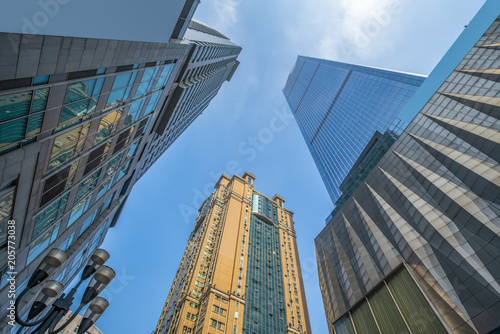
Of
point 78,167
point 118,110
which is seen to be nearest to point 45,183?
point 78,167

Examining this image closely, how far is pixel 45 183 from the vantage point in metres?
13.1

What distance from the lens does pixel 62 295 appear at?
7074 mm

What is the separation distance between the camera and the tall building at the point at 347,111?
216ft

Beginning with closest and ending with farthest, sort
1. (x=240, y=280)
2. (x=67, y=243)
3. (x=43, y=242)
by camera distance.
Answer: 1. (x=43, y=242)
2. (x=67, y=243)
3. (x=240, y=280)

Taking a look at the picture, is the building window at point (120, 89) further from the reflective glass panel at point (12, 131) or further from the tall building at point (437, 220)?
the tall building at point (437, 220)

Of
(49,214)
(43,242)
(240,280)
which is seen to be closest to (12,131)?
(49,214)

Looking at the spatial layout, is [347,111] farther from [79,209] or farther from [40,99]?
[40,99]

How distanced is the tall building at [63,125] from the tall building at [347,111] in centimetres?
3416

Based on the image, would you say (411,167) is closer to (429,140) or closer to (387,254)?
(429,140)

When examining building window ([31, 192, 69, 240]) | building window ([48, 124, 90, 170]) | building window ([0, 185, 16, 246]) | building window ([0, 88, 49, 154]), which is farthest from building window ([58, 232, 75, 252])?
building window ([0, 88, 49, 154])

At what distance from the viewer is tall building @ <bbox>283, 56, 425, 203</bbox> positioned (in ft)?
216

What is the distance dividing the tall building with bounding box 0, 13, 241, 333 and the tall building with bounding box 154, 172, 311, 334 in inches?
1440

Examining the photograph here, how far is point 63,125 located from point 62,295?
880 centimetres

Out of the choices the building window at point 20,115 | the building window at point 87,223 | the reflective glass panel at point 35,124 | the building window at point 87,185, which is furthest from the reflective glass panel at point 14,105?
the building window at point 87,223
